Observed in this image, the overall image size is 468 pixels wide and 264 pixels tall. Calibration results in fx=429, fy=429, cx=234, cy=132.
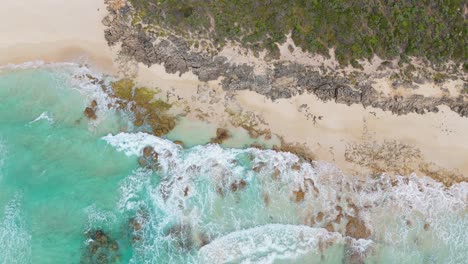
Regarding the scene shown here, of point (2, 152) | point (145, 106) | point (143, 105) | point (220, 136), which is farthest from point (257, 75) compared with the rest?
point (2, 152)

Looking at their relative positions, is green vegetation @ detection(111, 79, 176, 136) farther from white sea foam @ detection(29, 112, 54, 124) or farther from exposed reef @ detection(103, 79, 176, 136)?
white sea foam @ detection(29, 112, 54, 124)

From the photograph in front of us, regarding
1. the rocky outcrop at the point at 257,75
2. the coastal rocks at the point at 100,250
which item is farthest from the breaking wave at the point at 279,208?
the rocky outcrop at the point at 257,75

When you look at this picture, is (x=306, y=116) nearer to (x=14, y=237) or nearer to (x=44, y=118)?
(x=44, y=118)

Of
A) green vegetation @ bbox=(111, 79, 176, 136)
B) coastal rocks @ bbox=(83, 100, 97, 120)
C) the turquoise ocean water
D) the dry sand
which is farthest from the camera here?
the dry sand

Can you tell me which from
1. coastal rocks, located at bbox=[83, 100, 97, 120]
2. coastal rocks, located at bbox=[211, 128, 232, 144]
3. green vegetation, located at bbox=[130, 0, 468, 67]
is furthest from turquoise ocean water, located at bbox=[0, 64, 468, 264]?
green vegetation, located at bbox=[130, 0, 468, 67]

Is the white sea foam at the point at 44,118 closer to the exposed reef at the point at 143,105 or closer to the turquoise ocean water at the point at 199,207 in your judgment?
the turquoise ocean water at the point at 199,207
